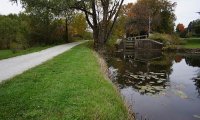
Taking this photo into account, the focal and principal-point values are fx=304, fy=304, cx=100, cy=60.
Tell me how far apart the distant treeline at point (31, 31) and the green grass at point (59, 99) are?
86.9 ft

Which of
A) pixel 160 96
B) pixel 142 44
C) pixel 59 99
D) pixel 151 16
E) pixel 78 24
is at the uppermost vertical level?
pixel 151 16

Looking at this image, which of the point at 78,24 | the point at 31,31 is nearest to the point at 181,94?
the point at 31,31

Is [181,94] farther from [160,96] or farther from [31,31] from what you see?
[31,31]

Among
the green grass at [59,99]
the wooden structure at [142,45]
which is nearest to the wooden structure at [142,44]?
the wooden structure at [142,45]

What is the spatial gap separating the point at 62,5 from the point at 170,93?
21.0 meters

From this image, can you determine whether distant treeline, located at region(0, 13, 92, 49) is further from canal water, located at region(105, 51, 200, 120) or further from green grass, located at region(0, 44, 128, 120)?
green grass, located at region(0, 44, 128, 120)

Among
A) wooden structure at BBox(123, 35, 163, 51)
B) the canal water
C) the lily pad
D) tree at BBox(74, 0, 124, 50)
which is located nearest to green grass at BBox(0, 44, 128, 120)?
the canal water

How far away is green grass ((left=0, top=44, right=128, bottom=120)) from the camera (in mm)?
7707

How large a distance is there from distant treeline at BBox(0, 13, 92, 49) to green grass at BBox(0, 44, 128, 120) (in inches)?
1043

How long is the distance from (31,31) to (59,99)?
3765 centimetres

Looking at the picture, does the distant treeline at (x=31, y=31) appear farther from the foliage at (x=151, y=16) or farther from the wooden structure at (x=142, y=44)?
the foliage at (x=151, y=16)

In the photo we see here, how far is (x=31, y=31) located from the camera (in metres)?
45.2

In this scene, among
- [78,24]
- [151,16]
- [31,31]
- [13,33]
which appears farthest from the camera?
[151,16]

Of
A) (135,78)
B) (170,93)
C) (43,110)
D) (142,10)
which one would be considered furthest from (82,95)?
(142,10)
